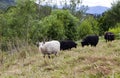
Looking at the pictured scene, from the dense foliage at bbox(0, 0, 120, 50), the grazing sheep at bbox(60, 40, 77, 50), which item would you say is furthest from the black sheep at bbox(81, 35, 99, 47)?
the dense foliage at bbox(0, 0, 120, 50)

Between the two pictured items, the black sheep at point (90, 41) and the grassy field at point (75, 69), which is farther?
the black sheep at point (90, 41)

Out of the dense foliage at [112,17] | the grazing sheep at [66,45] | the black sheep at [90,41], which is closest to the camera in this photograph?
the grazing sheep at [66,45]

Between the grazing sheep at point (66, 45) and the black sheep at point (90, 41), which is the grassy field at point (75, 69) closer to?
the grazing sheep at point (66, 45)

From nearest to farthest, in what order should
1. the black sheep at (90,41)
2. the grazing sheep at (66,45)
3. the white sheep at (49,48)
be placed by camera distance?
the white sheep at (49,48)
the grazing sheep at (66,45)
the black sheep at (90,41)

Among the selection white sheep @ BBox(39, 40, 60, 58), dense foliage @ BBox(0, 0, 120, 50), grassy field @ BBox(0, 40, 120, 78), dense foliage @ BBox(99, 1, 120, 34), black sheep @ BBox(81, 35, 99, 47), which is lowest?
dense foliage @ BBox(99, 1, 120, 34)

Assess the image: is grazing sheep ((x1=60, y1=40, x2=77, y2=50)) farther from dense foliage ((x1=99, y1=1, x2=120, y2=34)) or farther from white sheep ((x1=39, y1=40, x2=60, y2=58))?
dense foliage ((x1=99, y1=1, x2=120, y2=34))

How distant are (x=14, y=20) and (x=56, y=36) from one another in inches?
170

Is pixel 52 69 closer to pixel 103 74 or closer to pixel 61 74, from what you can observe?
pixel 61 74

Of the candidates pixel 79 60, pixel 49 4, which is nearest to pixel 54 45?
pixel 79 60

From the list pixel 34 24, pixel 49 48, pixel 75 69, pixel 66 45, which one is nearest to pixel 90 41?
pixel 66 45

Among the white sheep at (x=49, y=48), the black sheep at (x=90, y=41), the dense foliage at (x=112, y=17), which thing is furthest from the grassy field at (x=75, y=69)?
the dense foliage at (x=112, y=17)

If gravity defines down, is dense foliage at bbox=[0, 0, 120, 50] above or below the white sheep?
below

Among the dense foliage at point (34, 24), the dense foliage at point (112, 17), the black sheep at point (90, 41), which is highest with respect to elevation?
the black sheep at point (90, 41)

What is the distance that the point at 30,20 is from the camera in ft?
84.1
